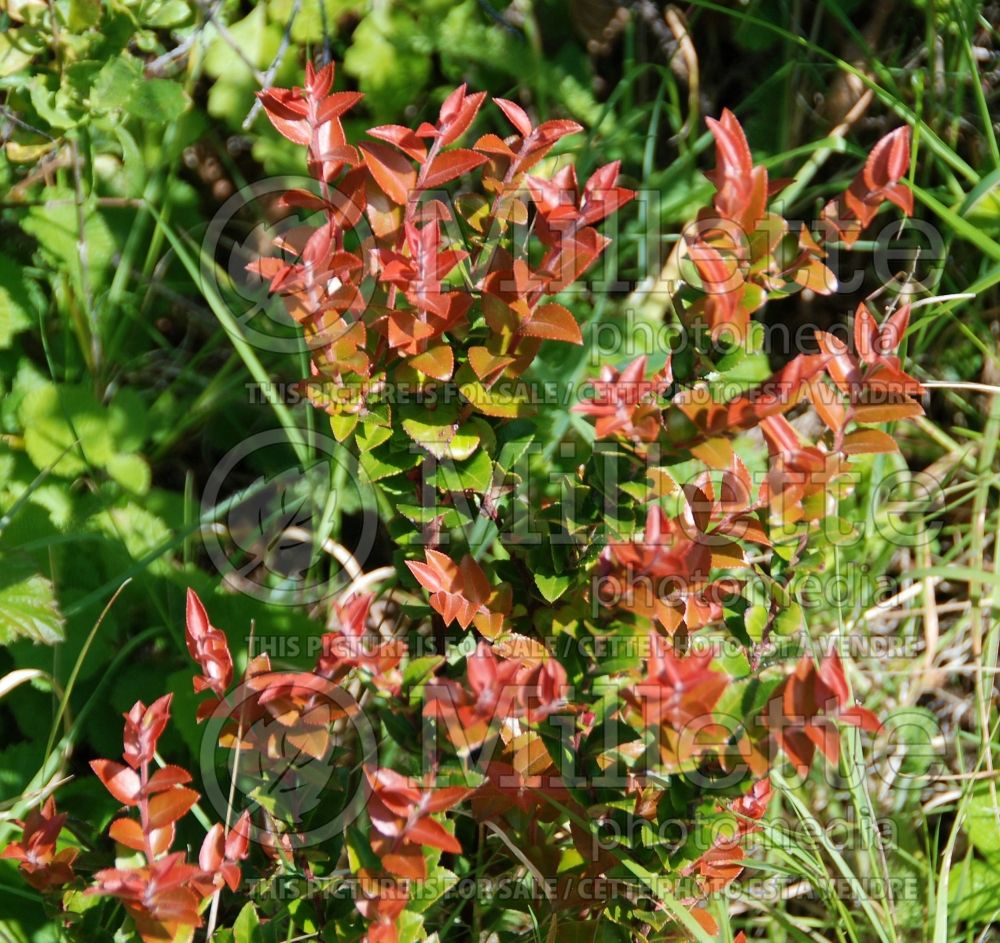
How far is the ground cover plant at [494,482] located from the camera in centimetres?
96

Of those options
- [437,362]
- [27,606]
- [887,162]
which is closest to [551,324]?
[437,362]

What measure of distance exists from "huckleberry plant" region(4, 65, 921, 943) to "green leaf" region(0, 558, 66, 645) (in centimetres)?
28

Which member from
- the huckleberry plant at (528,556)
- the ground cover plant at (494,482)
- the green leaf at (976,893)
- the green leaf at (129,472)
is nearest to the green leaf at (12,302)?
the ground cover plant at (494,482)

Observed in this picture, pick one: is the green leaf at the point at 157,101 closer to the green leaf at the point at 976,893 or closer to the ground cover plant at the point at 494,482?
the ground cover plant at the point at 494,482

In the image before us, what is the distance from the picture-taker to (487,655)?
91 centimetres

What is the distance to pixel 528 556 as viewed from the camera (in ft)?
3.60

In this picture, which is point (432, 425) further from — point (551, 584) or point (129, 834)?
point (129, 834)

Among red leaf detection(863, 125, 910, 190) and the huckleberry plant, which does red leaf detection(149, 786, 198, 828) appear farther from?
red leaf detection(863, 125, 910, 190)

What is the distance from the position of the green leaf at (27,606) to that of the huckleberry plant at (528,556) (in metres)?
0.28

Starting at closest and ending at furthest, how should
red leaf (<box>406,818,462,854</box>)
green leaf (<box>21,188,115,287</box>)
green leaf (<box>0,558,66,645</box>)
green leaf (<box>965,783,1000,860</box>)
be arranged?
red leaf (<box>406,818,462,854</box>) < green leaf (<box>0,558,66,645</box>) < green leaf (<box>965,783,1000,860</box>) < green leaf (<box>21,188,115,287</box>)

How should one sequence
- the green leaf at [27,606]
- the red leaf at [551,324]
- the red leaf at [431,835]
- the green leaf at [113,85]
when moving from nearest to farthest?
the red leaf at [431,835]
the red leaf at [551,324]
the green leaf at [27,606]
the green leaf at [113,85]

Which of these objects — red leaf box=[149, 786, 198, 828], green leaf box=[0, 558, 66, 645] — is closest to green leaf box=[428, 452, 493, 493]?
red leaf box=[149, 786, 198, 828]

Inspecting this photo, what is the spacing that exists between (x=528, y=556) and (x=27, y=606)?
2.14 ft

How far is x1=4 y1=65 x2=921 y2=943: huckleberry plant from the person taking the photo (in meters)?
0.90
